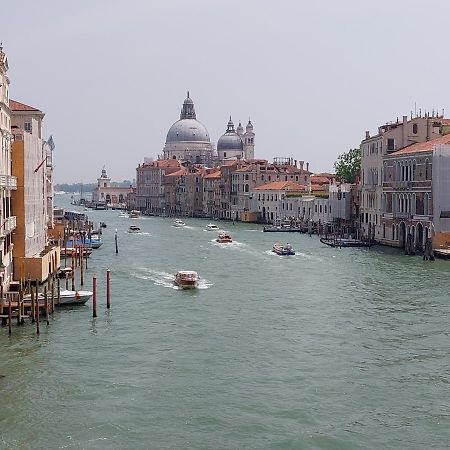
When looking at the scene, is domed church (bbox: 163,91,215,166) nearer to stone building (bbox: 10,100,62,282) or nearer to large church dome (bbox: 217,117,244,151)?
large church dome (bbox: 217,117,244,151)

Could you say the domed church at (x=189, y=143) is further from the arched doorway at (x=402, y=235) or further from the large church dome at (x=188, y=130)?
the arched doorway at (x=402, y=235)

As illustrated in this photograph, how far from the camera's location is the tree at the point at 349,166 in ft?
219

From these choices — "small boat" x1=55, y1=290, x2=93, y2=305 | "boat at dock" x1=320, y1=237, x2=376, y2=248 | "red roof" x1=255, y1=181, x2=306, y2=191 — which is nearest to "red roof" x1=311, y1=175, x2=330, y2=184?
"red roof" x1=255, y1=181, x2=306, y2=191

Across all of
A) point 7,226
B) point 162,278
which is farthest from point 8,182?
point 162,278

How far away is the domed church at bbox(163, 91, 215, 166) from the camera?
123m

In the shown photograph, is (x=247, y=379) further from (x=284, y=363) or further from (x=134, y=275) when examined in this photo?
(x=134, y=275)

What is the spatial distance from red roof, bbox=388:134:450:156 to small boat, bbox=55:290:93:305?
2129 centimetres

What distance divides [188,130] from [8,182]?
330ft

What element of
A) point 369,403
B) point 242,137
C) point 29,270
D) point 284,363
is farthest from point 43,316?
point 242,137

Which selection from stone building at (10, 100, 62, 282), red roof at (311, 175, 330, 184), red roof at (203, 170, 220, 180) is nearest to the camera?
stone building at (10, 100, 62, 282)

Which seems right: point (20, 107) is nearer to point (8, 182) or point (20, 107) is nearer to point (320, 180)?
point (8, 182)

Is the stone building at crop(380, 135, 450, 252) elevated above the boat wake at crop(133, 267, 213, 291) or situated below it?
above

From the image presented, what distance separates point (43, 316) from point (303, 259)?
18.9 meters

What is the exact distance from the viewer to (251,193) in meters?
81.1
